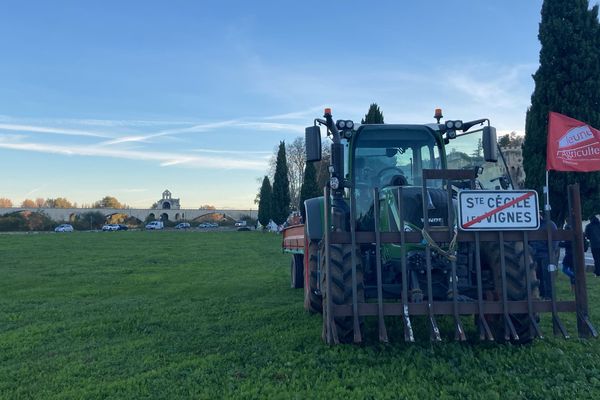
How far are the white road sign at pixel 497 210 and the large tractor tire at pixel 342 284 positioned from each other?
3.89ft

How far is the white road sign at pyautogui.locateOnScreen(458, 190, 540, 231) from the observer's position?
4.95 metres

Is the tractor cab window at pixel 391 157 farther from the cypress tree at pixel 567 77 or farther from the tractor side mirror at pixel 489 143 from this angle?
the cypress tree at pixel 567 77

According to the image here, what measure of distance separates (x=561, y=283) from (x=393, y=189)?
7453mm

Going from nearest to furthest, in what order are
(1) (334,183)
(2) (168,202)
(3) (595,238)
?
(1) (334,183) < (3) (595,238) < (2) (168,202)

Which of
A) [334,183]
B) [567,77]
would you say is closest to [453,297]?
[334,183]

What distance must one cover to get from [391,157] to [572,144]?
4714 mm

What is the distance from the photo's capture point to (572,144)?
9227mm

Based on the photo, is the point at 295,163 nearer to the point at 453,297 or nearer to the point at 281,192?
the point at 281,192

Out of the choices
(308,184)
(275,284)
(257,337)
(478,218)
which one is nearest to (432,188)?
(478,218)

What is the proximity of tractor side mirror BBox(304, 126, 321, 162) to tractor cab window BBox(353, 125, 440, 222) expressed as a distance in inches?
36.9

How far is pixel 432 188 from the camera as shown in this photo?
602 cm

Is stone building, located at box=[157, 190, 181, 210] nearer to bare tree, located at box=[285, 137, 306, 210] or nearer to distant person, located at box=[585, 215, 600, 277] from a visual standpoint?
bare tree, located at box=[285, 137, 306, 210]

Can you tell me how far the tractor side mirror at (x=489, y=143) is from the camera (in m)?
6.35

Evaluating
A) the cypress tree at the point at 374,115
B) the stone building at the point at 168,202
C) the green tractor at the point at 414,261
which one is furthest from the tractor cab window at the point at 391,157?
the stone building at the point at 168,202
